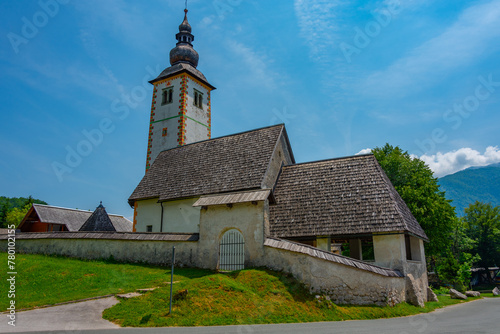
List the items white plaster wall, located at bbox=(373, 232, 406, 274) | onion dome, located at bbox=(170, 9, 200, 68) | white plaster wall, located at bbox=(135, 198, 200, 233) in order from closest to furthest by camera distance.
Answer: white plaster wall, located at bbox=(373, 232, 406, 274) → white plaster wall, located at bbox=(135, 198, 200, 233) → onion dome, located at bbox=(170, 9, 200, 68)

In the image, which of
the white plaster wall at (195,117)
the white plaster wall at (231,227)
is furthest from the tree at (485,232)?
the white plaster wall at (231,227)

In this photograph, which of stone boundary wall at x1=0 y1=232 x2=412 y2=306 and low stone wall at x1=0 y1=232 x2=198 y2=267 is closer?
stone boundary wall at x1=0 y1=232 x2=412 y2=306

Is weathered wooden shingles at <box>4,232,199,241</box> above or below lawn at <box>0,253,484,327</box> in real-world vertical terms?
above

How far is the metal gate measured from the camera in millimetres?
15442

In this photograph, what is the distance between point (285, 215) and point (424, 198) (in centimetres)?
1383

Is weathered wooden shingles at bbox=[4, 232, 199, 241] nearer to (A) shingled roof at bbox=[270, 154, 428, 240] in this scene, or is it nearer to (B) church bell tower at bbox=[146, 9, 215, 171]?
(A) shingled roof at bbox=[270, 154, 428, 240]

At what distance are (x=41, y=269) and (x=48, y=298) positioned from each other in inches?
167

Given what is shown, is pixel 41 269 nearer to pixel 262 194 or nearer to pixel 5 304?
pixel 5 304

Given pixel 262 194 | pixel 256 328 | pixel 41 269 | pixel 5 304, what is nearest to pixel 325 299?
pixel 256 328

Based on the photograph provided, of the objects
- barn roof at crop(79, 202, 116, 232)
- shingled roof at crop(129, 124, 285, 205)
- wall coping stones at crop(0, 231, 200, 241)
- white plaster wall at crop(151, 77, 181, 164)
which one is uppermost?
white plaster wall at crop(151, 77, 181, 164)

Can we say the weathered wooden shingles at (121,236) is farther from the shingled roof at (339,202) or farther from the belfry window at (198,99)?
the belfry window at (198,99)

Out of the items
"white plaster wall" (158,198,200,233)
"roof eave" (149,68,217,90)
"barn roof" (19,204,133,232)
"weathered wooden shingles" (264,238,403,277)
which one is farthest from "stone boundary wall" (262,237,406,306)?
"barn roof" (19,204,133,232)

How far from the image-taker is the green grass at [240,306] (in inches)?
379

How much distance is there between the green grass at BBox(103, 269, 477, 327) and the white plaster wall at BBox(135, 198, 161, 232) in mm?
11437
